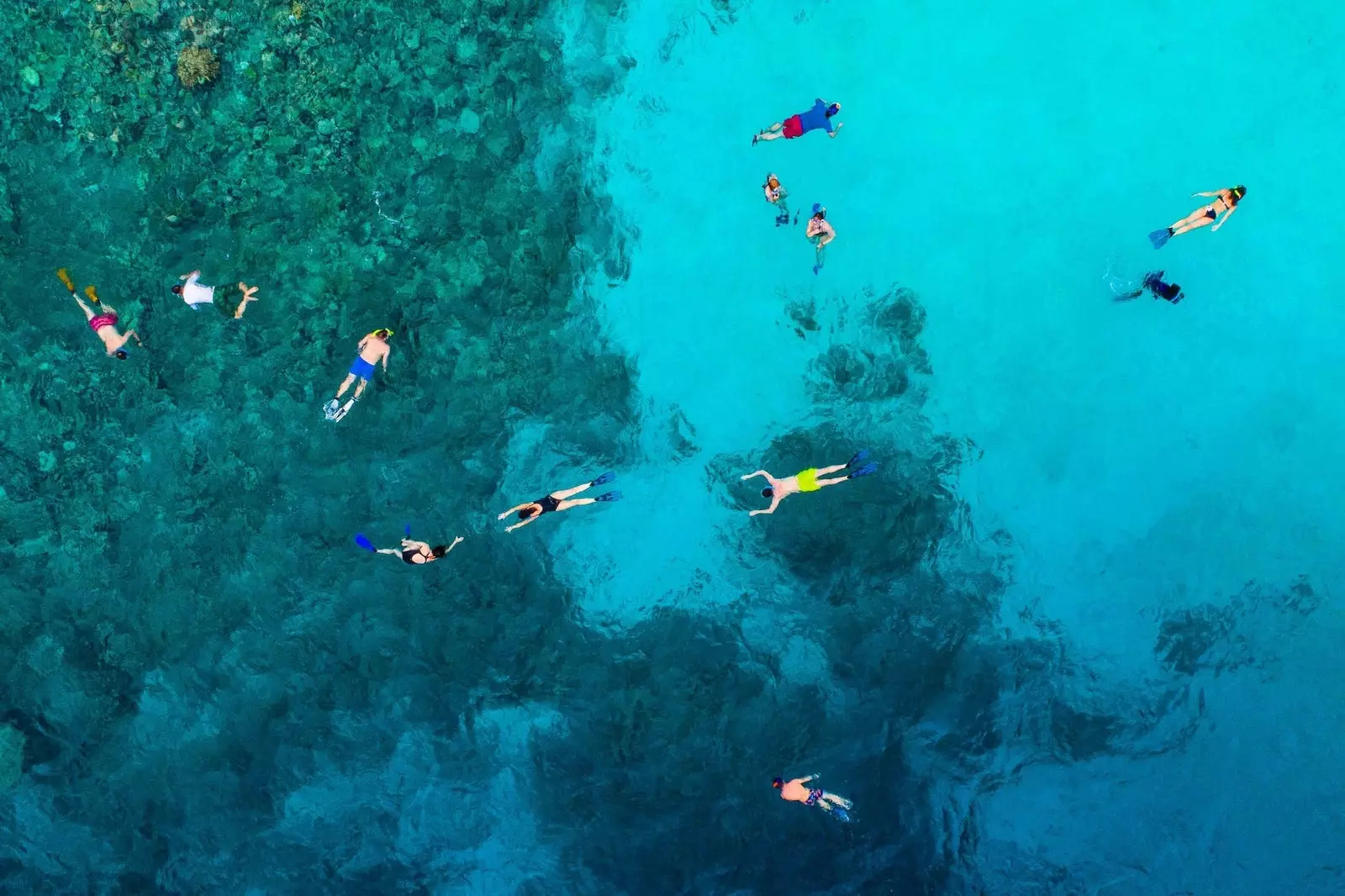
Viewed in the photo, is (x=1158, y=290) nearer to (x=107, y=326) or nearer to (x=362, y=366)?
(x=362, y=366)

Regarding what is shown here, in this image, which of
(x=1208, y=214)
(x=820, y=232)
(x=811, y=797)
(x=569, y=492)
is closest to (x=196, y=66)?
(x=569, y=492)

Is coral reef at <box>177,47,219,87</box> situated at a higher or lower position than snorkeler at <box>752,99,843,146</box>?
higher

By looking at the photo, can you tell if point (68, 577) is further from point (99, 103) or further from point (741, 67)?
point (741, 67)

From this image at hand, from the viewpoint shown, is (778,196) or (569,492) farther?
(569,492)

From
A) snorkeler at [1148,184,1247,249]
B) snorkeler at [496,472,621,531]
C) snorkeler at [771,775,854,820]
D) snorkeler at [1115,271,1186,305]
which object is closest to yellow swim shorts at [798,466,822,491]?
snorkeler at [496,472,621,531]

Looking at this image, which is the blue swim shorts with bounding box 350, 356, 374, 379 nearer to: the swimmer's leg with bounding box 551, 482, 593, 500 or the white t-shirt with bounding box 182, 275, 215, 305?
the white t-shirt with bounding box 182, 275, 215, 305
